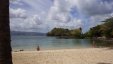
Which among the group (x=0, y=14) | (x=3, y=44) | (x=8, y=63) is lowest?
(x=8, y=63)

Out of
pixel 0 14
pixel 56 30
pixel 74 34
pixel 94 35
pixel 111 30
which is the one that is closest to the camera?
pixel 0 14

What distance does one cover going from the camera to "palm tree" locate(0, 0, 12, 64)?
4.69m

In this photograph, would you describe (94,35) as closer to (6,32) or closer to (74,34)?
(74,34)

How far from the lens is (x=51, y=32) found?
17438cm

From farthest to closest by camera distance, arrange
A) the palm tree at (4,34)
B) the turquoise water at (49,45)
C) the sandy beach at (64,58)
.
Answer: the turquoise water at (49,45), the sandy beach at (64,58), the palm tree at (4,34)

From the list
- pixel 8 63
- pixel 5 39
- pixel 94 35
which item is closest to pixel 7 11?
pixel 5 39

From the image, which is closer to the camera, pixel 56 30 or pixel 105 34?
pixel 105 34

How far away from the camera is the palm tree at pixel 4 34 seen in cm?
469

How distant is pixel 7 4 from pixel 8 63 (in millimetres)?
1183

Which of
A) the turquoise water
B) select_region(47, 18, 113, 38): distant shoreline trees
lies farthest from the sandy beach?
select_region(47, 18, 113, 38): distant shoreline trees

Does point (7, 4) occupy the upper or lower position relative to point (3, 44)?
upper

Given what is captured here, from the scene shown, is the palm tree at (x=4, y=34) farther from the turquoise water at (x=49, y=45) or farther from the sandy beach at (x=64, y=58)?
the turquoise water at (x=49, y=45)

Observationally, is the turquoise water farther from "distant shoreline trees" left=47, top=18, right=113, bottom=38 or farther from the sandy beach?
the sandy beach

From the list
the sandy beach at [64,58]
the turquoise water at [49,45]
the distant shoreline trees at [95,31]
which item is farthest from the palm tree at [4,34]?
the distant shoreline trees at [95,31]
